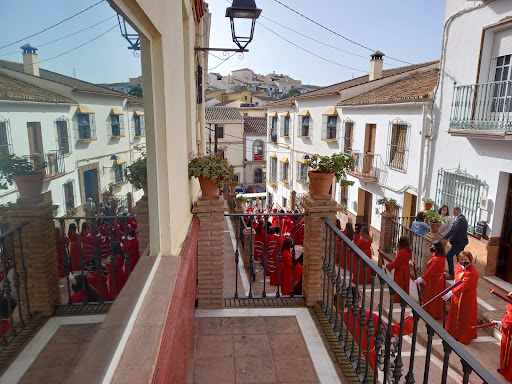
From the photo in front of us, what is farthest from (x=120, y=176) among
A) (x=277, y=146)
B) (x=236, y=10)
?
(x=277, y=146)

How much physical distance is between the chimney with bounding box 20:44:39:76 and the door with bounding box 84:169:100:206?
1.45ft

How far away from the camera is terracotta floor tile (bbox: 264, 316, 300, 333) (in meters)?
3.93

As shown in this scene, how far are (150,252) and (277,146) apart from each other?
2455 centimetres

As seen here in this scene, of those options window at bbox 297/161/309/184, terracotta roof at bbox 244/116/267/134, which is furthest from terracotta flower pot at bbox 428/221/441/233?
terracotta roof at bbox 244/116/267/134

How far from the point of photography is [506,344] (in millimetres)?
5547

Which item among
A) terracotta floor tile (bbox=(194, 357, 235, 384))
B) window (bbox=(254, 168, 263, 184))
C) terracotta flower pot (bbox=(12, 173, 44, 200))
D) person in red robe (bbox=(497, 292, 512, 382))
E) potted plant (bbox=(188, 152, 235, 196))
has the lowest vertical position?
window (bbox=(254, 168, 263, 184))

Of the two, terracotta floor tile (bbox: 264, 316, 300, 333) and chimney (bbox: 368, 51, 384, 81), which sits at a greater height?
chimney (bbox: 368, 51, 384, 81)

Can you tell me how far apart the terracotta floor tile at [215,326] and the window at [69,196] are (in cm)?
309

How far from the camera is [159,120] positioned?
2.56m

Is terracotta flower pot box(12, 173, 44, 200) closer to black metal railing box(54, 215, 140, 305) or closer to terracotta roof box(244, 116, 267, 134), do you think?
black metal railing box(54, 215, 140, 305)

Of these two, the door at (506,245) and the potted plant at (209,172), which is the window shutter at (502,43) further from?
the potted plant at (209,172)

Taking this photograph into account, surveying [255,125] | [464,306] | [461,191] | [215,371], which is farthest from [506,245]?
[255,125]

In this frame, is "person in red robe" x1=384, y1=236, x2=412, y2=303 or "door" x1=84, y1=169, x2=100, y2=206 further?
"person in red robe" x1=384, y1=236, x2=412, y2=303

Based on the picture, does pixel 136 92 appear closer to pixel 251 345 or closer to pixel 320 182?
pixel 320 182
